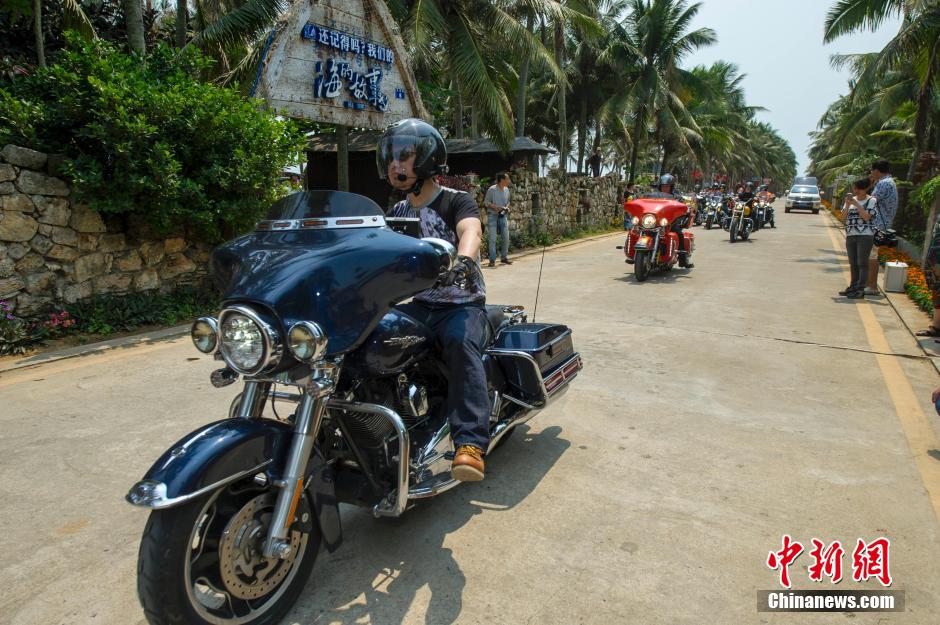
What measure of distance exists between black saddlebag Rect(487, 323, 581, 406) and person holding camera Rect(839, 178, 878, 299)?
707cm

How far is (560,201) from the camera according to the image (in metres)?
20.4

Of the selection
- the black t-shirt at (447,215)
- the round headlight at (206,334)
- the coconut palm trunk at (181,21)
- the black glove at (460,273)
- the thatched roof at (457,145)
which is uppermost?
the coconut palm trunk at (181,21)

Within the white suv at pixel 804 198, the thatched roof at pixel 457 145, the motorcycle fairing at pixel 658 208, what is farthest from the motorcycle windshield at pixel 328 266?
the white suv at pixel 804 198

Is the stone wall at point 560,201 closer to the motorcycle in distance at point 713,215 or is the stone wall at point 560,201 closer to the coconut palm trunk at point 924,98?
the motorcycle in distance at point 713,215

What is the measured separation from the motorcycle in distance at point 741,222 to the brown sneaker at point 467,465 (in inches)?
660

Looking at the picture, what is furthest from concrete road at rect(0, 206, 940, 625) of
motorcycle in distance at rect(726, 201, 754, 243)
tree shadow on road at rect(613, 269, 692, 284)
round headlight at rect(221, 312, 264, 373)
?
motorcycle in distance at rect(726, 201, 754, 243)

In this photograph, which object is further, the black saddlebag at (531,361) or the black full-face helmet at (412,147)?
the black saddlebag at (531,361)

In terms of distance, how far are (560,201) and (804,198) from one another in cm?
2282

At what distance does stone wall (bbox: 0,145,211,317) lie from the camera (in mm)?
6254

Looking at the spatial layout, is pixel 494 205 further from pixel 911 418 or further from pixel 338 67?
pixel 911 418

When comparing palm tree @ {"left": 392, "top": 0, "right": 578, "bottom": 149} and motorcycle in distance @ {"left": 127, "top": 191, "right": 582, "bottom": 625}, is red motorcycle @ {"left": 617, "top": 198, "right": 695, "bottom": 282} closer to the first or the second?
palm tree @ {"left": 392, "top": 0, "right": 578, "bottom": 149}

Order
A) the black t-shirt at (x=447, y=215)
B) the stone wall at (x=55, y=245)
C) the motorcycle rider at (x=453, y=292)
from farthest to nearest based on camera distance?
the stone wall at (x=55, y=245) → the black t-shirt at (x=447, y=215) → the motorcycle rider at (x=453, y=292)

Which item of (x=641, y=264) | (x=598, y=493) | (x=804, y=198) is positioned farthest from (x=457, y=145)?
(x=804, y=198)

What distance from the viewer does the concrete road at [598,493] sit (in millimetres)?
2508
